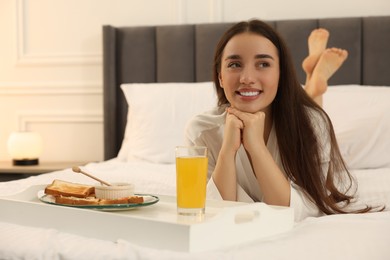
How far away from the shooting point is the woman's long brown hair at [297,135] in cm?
175

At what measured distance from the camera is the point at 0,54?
12.3 feet

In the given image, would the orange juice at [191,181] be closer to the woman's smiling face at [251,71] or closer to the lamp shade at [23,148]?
the woman's smiling face at [251,71]

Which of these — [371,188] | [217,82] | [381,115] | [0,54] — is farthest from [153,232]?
[0,54]

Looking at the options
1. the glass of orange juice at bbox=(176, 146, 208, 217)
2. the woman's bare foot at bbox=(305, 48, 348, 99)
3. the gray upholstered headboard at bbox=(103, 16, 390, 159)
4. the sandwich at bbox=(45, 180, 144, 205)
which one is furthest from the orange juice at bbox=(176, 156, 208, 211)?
the gray upholstered headboard at bbox=(103, 16, 390, 159)

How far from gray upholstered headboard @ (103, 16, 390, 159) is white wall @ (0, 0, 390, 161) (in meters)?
0.16

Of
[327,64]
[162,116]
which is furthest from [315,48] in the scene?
[162,116]

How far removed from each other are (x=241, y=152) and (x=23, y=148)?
6.24 ft

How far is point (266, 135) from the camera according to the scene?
1916 mm

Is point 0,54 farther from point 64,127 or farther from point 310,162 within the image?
Answer: point 310,162

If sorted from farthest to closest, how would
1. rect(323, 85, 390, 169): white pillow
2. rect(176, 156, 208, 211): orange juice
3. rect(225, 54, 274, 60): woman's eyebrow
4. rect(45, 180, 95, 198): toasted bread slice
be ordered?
1. rect(323, 85, 390, 169): white pillow
2. rect(225, 54, 274, 60): woman's eyebrow
3. rect(45, 180, 95, 198): toasted bread slice
4. rect(176, 156, 208, 211): orange juice

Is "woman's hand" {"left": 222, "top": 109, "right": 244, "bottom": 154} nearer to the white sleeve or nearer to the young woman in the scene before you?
the young woman

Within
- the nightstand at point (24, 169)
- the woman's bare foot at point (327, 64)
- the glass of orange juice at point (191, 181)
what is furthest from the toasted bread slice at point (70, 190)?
the nightstand at point (24, 169)

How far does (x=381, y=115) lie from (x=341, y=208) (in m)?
1.06

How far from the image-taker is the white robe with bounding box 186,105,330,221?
5.60 ft
